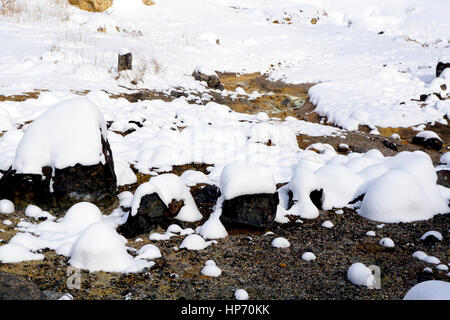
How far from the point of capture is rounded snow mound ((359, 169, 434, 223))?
3.89 m

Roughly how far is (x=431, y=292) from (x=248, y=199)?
1.86 metres

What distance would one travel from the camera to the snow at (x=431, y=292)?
2010mm

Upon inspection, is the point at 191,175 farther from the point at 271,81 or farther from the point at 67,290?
the point at 271,81

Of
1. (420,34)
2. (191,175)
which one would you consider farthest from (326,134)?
(420,34)

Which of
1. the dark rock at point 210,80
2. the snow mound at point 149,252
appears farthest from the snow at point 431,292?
the dark rock at point 210,80

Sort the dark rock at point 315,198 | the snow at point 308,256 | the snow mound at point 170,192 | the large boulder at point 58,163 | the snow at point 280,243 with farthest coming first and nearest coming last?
the dark rock at point 315,198
the large boulder at point 58,163
the snow mound at point 170,192
the snow at point 280,243
the snow at point 308,256

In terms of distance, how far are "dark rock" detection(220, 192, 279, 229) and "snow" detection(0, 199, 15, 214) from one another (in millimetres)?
2186

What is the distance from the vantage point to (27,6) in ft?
54.3

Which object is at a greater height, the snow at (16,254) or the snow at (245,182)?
the snow at (245,182)

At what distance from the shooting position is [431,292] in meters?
2.05

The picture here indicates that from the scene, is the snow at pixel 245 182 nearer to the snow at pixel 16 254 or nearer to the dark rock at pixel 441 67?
the snow at pixel 16 254

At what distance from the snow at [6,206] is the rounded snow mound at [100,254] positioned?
1221 millimetres

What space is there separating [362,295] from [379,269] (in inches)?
15.8

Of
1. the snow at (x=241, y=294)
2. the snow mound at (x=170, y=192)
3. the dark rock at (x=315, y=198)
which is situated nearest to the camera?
the snow at (x=241, y=294)
